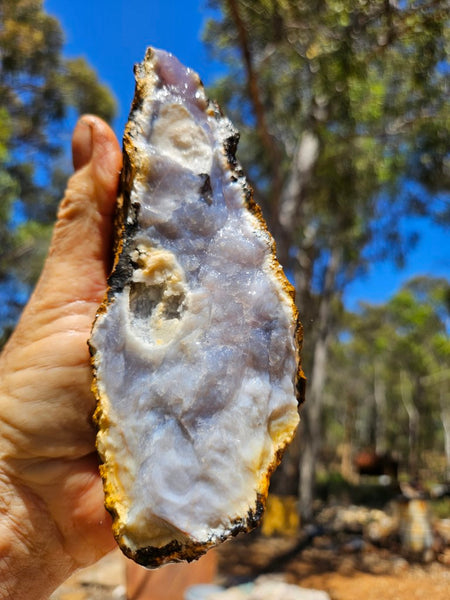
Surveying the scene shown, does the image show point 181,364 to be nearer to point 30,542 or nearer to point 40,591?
point 30,542

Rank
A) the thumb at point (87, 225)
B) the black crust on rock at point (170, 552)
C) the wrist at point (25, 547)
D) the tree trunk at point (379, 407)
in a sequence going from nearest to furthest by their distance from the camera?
the black crust on rock at point (170, 552)
the wrist at point (25, 547)
the thumb at point (87, 225)
the tree trunk at point (379, 407)

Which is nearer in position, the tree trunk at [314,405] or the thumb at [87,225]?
the thumb at [87,225]

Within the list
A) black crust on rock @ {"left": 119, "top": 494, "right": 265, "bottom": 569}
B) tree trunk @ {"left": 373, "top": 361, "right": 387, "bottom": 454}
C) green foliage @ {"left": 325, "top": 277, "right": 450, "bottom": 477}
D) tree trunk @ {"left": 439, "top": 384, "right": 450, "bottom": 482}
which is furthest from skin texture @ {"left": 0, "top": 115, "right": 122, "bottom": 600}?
tree trunk @ {"left": 373, "top": 361, "right": 387, "bottom": 454}

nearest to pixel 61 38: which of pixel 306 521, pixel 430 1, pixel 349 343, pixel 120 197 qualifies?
pixel 430 1

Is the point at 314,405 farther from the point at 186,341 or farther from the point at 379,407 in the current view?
the point at 379,407

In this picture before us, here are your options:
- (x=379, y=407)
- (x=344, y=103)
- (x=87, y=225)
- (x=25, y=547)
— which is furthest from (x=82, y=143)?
(x=379, y=407)

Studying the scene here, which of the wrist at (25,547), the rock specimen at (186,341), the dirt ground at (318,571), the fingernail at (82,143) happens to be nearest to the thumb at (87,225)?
the fingernail at (82,143)

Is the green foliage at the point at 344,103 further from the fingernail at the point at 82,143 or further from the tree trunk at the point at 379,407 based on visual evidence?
the tree trunk at the point at 379,407
